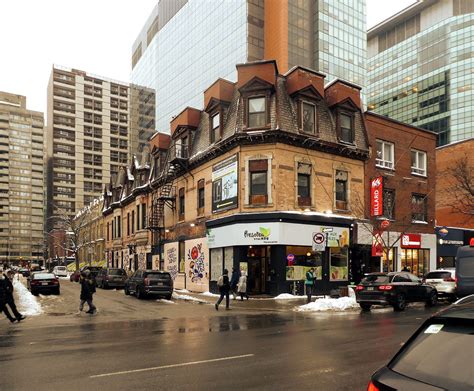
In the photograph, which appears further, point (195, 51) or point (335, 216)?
point (195, 51)

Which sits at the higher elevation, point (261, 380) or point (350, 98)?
point (350, 98)

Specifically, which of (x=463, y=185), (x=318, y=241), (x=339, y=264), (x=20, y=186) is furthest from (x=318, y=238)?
(x=20, y=186)

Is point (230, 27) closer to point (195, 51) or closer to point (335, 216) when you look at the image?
point (195, 51)

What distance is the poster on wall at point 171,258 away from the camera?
34062 millimetres

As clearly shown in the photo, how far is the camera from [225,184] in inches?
1070

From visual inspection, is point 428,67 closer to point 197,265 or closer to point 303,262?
point 197,265


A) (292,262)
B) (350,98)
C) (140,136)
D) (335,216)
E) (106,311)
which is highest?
(140,136)

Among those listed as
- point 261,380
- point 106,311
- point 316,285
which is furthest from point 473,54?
point 261,380

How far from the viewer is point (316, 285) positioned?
1025 inches

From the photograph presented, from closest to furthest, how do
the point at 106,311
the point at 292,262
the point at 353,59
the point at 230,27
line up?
the point at 106,311 → the point at 292,262 → the point at 230,27 → the point at 353,59

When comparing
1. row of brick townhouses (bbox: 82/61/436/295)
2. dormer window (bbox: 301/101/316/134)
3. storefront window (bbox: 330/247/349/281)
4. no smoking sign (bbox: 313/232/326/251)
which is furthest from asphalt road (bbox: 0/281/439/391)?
dormer window (bbox: 301/101/316/134)

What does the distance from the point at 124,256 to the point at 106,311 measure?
30798mm

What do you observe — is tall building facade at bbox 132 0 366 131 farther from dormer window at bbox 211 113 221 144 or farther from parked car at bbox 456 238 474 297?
parked car at bbox 456 238 474 297

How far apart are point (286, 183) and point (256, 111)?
4.48 m
